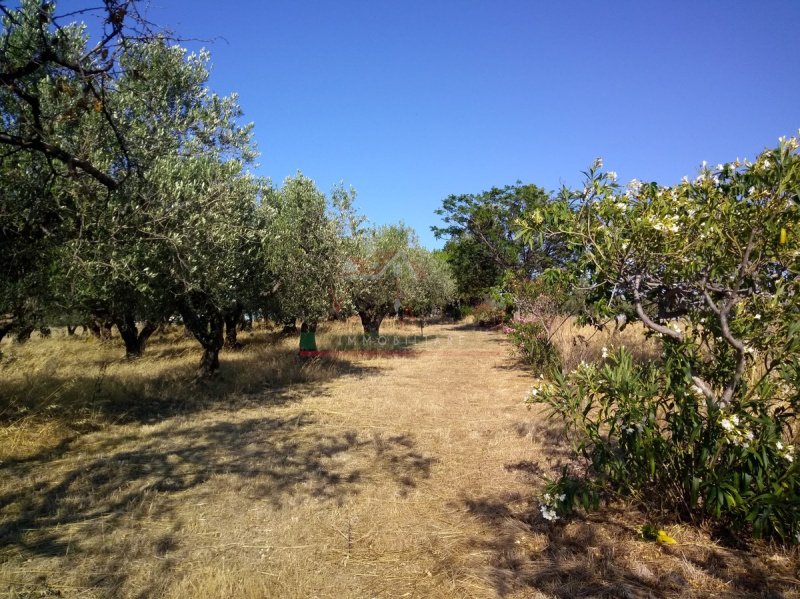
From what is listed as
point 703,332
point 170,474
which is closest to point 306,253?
point 170,474

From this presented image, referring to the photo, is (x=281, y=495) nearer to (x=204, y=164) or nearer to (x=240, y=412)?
(x=240, y=412)

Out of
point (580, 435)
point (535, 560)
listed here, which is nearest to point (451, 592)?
point (535, 560)

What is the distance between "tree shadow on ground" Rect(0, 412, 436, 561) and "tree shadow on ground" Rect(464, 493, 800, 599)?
5.75ft

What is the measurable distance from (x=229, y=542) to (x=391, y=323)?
3238cm

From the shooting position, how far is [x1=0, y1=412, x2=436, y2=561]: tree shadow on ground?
4535 millimetres

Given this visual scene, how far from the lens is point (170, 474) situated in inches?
235

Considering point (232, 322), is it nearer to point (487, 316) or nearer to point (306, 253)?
point (306, 253)

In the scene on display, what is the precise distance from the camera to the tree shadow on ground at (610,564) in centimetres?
327

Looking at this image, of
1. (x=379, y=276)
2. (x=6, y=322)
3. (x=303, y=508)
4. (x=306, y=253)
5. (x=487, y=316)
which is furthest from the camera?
(x=487, y=316)

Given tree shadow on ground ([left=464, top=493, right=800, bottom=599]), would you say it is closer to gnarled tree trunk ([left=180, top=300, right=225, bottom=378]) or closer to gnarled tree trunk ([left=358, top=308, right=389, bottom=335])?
gnarled tree trunk ([left=180, top=300, right=225, bottom=378])

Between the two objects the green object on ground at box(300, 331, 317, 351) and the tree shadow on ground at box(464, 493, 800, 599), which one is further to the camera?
the green object on ground at box(300, 331, 317, 351)

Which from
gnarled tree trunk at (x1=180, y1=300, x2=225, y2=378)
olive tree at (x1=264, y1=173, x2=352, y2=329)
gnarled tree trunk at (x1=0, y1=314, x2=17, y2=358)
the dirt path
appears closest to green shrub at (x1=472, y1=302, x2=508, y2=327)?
olive tree at (x1=264, y1=173, x2=352, y2=329)

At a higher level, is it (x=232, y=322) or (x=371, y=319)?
(x=232, y=322)

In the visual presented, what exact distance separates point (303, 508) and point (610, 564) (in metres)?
2.93
